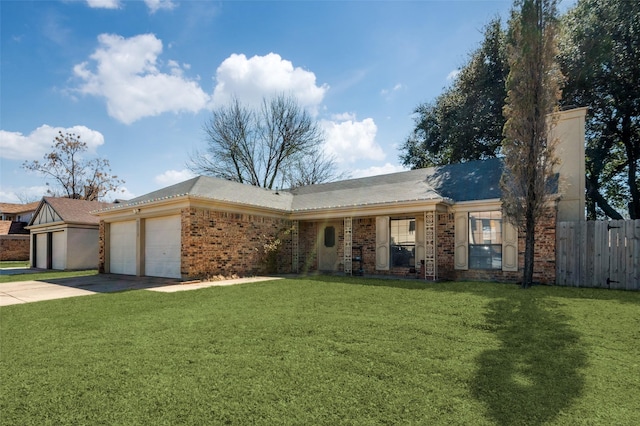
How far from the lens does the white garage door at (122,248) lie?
43.7 feet

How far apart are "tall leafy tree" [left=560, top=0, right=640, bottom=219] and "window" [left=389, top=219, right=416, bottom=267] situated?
32.5 feet

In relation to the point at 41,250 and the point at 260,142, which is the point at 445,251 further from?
the point at 41,250

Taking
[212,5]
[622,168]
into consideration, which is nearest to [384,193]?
[212,5]

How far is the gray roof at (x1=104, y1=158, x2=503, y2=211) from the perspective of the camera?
1165cm

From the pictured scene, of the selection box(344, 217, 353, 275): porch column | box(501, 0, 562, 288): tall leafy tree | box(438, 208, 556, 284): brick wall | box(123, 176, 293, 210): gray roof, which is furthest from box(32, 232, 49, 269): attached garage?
box(501, 0, 562, 288): tall leafy tree

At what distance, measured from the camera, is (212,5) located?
9312 millimetres

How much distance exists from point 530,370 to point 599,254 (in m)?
7.55

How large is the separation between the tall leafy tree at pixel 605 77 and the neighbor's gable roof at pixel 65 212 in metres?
24.0

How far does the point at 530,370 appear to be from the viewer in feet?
11.1

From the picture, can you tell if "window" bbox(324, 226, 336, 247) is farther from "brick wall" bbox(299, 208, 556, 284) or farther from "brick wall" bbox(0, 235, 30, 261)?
"brick wall" bbox(0, 235, 30, 261)

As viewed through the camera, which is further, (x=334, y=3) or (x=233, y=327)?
(x=334, y=3)

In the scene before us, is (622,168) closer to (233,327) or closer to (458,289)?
(458,289)

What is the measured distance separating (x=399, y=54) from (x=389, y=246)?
249 inches

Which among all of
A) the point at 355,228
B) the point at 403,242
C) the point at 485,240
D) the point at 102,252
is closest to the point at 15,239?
the point at 102,252
